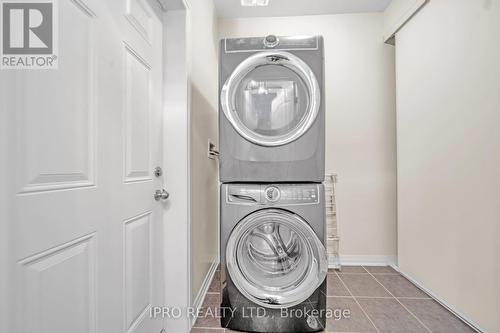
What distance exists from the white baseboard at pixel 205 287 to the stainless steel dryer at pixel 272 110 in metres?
0.86

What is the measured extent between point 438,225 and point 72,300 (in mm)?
2185

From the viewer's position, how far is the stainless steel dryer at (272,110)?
4.63ft

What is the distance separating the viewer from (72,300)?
0.74 meters

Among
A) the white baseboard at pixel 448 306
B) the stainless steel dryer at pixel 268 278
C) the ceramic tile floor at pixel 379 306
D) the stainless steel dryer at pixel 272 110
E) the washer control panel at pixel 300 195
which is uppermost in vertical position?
the stainless steel dryer at pixel 272 110

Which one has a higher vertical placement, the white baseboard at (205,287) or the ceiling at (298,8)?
the ceiling at (298,8)

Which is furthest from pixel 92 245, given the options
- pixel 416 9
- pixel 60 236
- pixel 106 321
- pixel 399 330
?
pixel 416 9

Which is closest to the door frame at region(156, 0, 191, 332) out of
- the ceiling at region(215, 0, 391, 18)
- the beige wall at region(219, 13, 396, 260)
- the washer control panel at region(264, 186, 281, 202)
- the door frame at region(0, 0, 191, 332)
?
the door frame at region(0, 0, 191, 332)

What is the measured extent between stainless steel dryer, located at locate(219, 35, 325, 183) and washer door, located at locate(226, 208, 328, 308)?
0.85 ft

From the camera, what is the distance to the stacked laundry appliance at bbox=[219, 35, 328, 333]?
1401 mm

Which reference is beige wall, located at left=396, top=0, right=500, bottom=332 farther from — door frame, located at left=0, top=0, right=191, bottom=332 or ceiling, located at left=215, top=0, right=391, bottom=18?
door frame, located at left=0, top=0, right=191, bottom=332

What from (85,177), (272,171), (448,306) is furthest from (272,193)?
(448,306)

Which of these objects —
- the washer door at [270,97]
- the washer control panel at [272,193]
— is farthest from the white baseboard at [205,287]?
the washer door at [270,97]

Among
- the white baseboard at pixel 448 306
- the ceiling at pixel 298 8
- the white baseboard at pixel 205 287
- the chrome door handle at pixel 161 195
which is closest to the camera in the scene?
the chrome door handle at pixel 161 195

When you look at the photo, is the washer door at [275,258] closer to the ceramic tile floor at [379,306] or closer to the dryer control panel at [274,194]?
the dryer control panel at [274,194]
